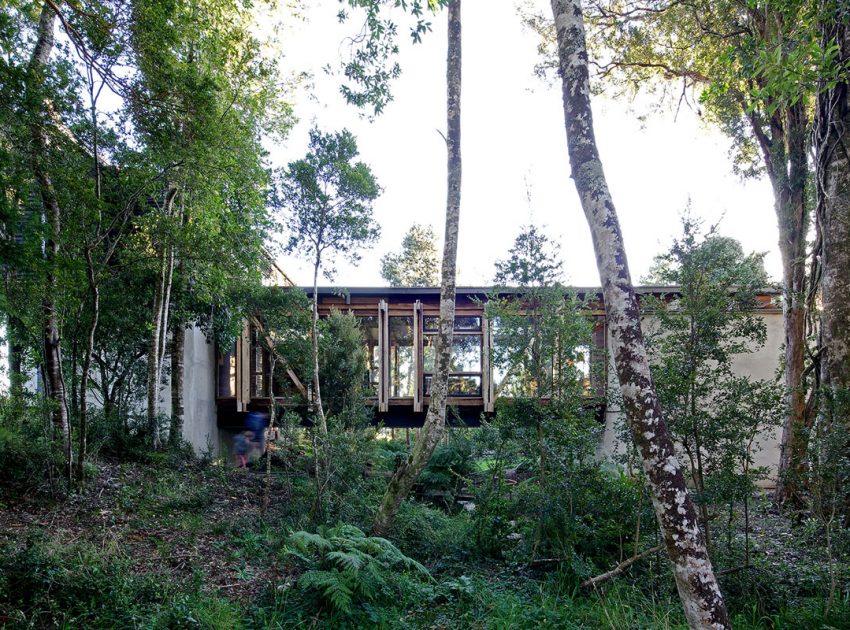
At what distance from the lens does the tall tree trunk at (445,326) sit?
20.1 ft

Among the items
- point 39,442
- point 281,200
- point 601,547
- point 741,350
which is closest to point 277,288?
point 281,200

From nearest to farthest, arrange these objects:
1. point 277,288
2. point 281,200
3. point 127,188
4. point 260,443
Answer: point 127,188 < point 277,288 < point 281,200 < point 260,443

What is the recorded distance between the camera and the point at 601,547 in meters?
5.52

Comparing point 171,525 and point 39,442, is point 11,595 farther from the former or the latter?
point 39,442

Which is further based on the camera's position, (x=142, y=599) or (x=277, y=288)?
(x=277, y=288)

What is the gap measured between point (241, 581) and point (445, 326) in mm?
3303

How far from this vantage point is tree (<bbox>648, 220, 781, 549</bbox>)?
471 cm

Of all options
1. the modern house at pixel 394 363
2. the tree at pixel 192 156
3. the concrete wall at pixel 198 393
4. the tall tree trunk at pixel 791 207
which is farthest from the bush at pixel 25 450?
the tall tree trunk at pixel 791 207

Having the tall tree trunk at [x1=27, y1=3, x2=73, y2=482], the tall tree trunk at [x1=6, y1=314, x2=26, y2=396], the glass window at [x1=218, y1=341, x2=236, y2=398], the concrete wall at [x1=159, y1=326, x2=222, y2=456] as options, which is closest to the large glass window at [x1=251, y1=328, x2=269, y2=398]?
the glass window at [x1=218, y1=341, x2=236, y2=398]

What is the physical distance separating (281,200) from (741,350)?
748 cm

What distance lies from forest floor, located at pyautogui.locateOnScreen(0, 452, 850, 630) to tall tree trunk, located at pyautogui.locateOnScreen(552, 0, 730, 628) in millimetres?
880

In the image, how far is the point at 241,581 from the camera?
16.1 feet

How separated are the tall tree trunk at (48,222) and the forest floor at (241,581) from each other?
947 millimetres

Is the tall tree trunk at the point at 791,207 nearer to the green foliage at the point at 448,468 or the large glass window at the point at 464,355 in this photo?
the green foliage at the point at 448,468
